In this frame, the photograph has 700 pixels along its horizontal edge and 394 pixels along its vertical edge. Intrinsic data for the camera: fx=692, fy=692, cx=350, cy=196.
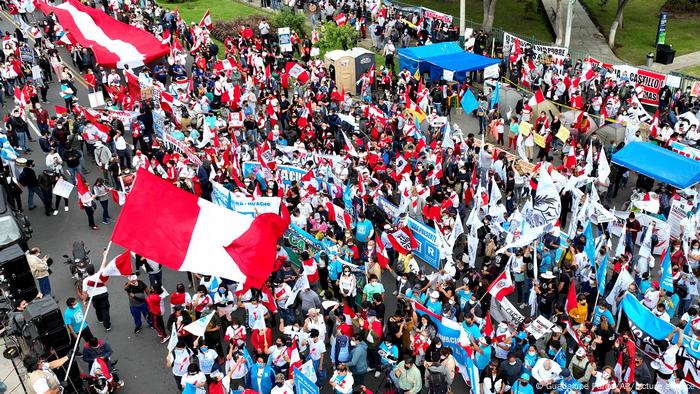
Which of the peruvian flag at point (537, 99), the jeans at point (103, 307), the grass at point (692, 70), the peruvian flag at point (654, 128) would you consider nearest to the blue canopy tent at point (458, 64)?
the peruvian flag at point (537, 99)

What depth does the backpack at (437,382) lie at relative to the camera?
11.9 meters

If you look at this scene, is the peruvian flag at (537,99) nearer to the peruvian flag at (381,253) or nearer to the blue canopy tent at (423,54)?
the blue canopy tent at (423,54)

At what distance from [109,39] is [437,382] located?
21.2 metres

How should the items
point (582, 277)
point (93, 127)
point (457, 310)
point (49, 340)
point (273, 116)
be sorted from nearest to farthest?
1. point (49, 340)
2. point (457, 310)
3. point (582, 277)
4. point (93, 127)
5. point (273, 116)

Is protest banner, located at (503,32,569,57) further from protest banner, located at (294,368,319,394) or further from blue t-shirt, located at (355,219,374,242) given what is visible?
protest banner, located at (294,368,319,394)

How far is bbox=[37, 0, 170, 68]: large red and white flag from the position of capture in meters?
26.9

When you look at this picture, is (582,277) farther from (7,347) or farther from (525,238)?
(7,347)

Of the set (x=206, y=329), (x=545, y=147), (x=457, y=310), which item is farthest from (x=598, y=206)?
(x=206, y=329)

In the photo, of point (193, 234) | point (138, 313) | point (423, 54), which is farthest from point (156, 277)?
point (423, 54)

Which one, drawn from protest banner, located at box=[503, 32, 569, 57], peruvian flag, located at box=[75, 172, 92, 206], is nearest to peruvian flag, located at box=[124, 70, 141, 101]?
peruvian flag, located at box=[75, 172, 92, 206]

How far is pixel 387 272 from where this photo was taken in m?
17.3

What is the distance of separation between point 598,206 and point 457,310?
186 inches

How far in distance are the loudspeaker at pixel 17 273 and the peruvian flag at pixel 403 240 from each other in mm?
7806

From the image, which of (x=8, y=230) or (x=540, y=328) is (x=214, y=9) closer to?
(x=8, y=230)
